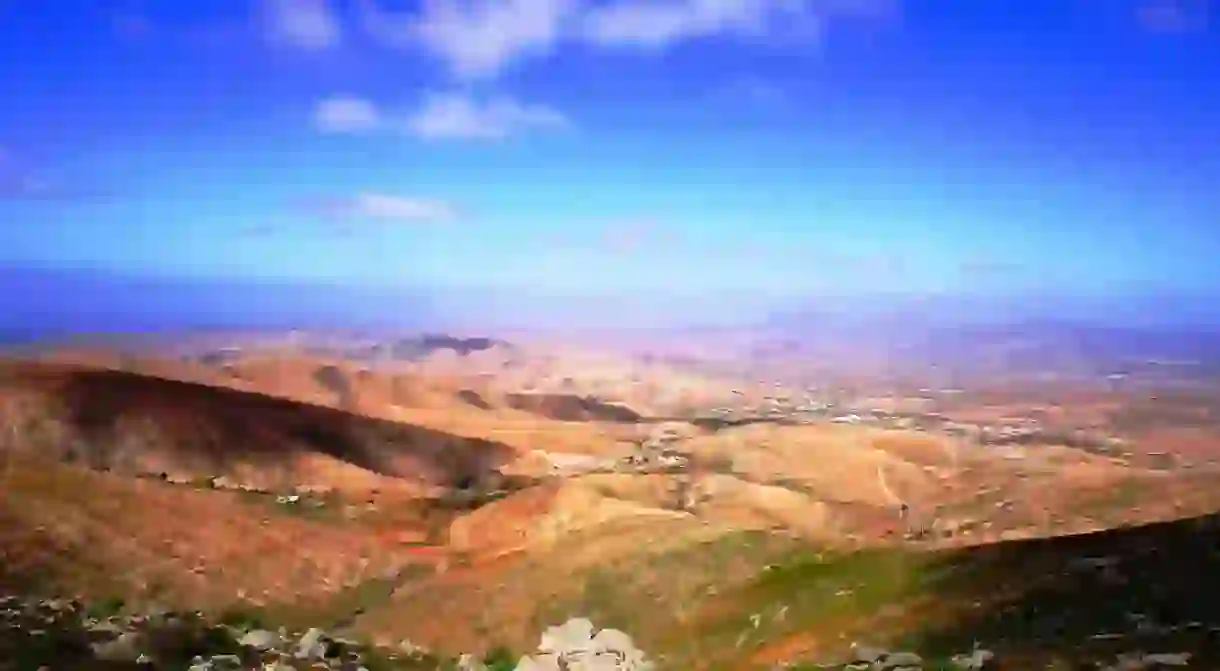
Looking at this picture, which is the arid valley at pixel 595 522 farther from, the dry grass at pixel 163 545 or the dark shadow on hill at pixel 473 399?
the dark shadow on hill at pixel 473 399

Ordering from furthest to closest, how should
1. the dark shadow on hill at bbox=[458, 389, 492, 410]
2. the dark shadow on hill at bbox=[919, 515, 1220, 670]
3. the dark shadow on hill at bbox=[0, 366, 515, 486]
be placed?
the dark shadow on hill at bbox=[458, 389, 492, 410], the dark shadow on hill at bbox=[0, 366, 515, 486], the dark shadow on hill at bbox=[919, 515, 1220, 670]

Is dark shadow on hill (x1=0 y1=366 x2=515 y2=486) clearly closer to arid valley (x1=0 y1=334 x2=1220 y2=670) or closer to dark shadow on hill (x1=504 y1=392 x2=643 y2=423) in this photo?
arid valley (x1=0 y1=334 x2=1220 y2=670)

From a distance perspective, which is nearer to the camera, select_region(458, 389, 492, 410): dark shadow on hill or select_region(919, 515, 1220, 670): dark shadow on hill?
select_region(919, 515, 1220, 670): dark shadow on hill

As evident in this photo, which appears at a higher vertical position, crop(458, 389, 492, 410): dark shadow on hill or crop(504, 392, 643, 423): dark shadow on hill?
crop(458, 389, 492, 410): dark shadow on hill

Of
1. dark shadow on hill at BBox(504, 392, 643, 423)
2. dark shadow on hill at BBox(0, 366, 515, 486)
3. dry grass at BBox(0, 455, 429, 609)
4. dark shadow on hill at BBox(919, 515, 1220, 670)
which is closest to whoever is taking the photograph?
dark shadow on hill at BBox(919, 515, 1220, 670)

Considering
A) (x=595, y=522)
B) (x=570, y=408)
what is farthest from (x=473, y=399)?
(x=595, y=522)

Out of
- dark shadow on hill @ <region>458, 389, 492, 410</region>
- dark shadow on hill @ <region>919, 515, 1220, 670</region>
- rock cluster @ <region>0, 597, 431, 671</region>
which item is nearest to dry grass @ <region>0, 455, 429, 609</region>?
rock cluster @ <region>0, 597, 431, 671</region>

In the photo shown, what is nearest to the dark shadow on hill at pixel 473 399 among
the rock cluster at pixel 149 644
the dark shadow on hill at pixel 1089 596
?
the rock cluster at pixel 149 644

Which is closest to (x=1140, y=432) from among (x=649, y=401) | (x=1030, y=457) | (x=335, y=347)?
(x=1030, y=457)

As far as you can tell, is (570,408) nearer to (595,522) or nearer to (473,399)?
(473,399)
